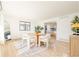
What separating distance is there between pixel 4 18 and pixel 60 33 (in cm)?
87

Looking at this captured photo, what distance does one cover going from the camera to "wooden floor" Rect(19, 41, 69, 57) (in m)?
1.44

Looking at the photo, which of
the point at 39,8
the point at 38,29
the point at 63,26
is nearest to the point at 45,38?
the point at 38,29

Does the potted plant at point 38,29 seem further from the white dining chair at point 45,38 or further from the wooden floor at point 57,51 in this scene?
the wooden floor at point 57,51

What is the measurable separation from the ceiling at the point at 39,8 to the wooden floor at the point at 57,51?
0.45m

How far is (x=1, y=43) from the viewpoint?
1425 millimetres

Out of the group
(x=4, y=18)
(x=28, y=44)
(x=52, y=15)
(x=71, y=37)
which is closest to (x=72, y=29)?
(x=71, y=37)

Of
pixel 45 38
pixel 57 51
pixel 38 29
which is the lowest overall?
pixel 57 51

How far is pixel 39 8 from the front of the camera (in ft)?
4.74

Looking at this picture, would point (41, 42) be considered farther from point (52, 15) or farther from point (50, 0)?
point (50, 0)

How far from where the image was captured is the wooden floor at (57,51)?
1.44 m

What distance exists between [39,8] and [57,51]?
71cm

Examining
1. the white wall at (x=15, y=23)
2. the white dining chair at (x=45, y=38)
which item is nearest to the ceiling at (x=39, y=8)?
the white wall at (x=15, y=23)

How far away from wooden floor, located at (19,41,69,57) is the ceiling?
45 cm

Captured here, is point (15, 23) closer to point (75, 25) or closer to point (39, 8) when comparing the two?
point (39, 8)
